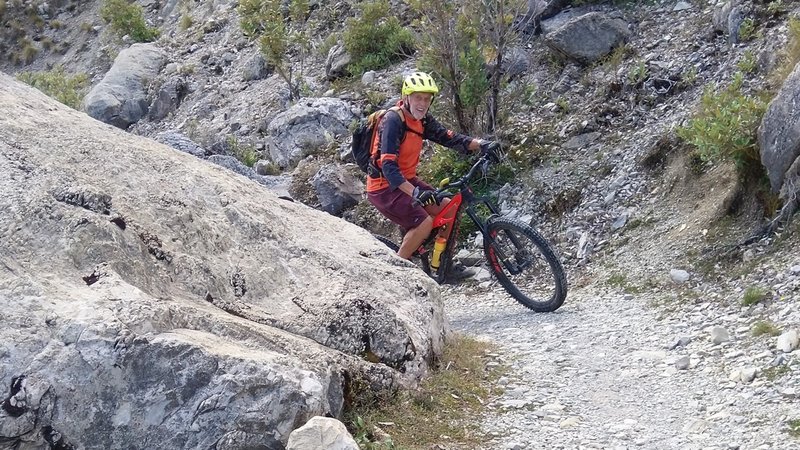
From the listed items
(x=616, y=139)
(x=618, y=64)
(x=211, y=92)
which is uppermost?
(x=618, y=64)

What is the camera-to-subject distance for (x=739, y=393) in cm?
530

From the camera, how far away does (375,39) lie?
15.5 m

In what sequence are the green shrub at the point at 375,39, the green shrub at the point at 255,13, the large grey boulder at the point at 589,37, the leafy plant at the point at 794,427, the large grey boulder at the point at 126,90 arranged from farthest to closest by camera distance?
the large grey boulder at the point at 126,90
the green shrub at the point at 255,13
the green shrub at the point at 375,39
the large grey boulder at the point at 589,37
the leafy plant at the point at 794,427

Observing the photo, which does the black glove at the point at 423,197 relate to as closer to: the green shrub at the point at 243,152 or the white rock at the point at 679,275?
the white rock at the point at 679,275

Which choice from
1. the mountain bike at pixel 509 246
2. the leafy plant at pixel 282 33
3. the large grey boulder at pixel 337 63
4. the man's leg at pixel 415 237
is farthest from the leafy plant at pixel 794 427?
the leafy plant at pixel 282 33

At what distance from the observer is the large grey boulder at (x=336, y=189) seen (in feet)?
39.5

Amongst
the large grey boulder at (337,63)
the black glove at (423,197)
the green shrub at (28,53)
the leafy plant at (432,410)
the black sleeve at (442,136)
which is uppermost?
the black sleeve at (442,136)

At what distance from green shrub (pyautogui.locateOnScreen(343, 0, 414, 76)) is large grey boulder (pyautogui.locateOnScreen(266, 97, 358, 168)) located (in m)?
1.34

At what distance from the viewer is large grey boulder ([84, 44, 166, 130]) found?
19484 mm

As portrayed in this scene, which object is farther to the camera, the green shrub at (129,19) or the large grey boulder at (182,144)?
the green shrub at (129,19)

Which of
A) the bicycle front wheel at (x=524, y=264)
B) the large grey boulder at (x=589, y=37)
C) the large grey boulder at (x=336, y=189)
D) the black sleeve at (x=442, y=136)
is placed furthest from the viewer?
the large grey boulder at (x=336, y=189)

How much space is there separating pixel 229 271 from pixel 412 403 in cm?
165

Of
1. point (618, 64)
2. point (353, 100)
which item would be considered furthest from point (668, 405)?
point (353, 100)

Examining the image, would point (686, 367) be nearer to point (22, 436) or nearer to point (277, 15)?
point (22, 436)
